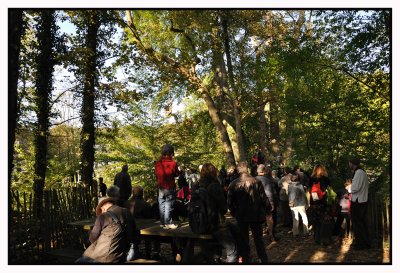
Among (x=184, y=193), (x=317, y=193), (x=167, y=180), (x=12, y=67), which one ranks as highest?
(x=12, y=67)

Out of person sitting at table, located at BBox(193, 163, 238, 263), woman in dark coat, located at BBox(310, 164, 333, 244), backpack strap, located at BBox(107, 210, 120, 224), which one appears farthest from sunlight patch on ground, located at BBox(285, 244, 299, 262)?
backpack strap, located at BBox(107, 210, 120, 224)

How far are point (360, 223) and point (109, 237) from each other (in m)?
5.13

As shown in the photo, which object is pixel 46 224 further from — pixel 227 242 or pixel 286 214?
pixel 286 214

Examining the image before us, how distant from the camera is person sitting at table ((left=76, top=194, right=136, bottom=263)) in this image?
512 cm

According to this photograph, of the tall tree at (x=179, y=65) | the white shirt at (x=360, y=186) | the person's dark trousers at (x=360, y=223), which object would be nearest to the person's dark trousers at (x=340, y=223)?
the person's dark trousers at (x=360, y=223)

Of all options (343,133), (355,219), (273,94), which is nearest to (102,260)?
(355,219)

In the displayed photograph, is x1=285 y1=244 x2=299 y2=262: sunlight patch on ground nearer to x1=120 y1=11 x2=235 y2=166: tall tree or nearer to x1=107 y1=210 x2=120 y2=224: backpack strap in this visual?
x1=107 y1=210 x2=120 y2=224: backpack strap

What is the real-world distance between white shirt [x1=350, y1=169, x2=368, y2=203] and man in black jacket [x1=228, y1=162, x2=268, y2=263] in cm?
208

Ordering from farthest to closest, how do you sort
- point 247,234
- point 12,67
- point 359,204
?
point 359,204
point 247,234
point 12,67

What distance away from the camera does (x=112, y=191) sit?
550 centimetres

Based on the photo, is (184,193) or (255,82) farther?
(255,82)

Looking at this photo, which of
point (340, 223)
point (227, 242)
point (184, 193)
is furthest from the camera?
point (184, 193)

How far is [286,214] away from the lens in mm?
10070

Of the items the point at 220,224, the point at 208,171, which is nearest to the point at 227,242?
the point at 220,224
